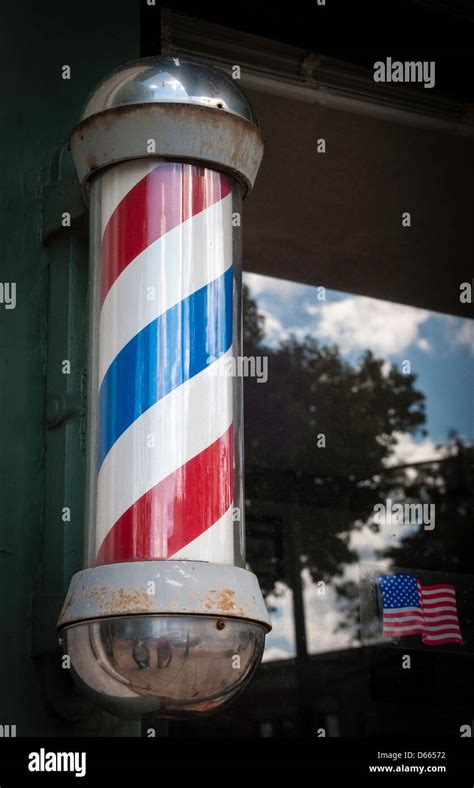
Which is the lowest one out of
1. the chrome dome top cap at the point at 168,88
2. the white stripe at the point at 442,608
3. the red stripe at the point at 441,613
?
the red stripe at the point at 441,613

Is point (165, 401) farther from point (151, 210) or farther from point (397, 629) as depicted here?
point (397, 629)

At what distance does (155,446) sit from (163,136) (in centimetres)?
44

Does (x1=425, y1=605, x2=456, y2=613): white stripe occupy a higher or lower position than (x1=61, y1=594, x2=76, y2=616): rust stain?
higher

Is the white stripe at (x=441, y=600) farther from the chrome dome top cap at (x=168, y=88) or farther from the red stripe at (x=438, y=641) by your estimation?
the chrome dome top cap at (x=168, y=88)

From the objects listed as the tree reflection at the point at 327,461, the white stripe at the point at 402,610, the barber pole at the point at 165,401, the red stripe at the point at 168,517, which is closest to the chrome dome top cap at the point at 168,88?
the barber pole at the point at 165,401

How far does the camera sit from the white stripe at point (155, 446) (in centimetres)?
158

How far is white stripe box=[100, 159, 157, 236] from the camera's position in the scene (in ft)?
5.58

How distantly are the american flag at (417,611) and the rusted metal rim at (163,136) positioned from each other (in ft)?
4.30

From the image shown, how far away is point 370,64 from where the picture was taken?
2.90m

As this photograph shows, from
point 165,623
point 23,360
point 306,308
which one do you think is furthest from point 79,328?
point 306,308

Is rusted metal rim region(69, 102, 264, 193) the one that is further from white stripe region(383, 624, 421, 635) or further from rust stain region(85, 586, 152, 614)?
white stripe region(383, 624, 421, 635)

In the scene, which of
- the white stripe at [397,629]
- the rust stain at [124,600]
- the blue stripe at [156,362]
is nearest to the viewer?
the rust stain at [124,600]

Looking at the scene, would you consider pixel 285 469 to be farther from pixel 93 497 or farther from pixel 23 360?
pixel 93 497

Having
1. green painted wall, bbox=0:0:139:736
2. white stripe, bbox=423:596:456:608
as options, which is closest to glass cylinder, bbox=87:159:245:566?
green painted wall, bbox=0:0:139:736
